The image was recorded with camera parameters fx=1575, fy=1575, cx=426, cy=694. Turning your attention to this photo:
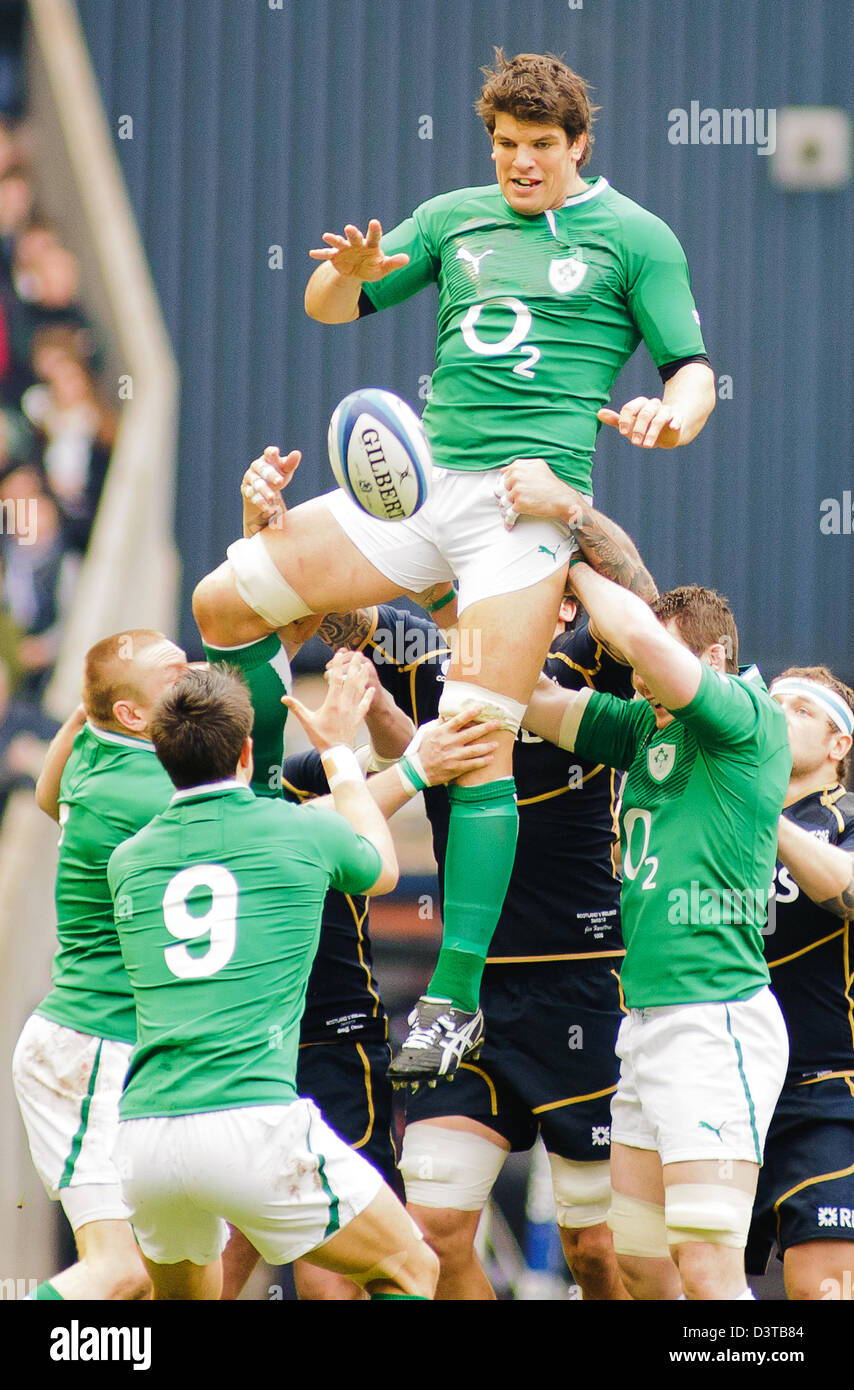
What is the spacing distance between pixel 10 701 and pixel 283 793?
190 centimetres

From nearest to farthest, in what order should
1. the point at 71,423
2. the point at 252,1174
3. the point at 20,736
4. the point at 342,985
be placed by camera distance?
the point at 252,1174
the point at 342,985
the point at 20,736
the point at 71,423

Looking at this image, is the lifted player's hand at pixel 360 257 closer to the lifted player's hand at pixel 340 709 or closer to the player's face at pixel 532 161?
the player's face at pixel 532 161

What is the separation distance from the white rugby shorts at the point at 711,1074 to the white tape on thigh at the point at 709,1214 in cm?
7

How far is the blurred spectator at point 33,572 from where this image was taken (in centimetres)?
604

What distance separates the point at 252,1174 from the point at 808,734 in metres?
1.86

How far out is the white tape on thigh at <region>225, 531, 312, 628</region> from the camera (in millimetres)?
3648

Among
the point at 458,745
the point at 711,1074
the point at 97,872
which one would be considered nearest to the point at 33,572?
the point at 97,872

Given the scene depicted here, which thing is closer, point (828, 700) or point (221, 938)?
point (221, 938)

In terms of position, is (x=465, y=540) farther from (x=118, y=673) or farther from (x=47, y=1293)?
(x=47, y=1293)

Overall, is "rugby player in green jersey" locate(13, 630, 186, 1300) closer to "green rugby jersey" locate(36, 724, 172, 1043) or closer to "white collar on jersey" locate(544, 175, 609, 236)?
"green rugby jersey" locate(36, 724, 172, 1043)

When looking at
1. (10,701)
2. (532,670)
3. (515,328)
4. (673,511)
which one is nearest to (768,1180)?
(532,670)

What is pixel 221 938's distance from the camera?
10.4 feet

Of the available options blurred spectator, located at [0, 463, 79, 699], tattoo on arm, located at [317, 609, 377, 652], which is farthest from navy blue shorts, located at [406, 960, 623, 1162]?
blurred spectator, located at [0, 463, 79, 699]

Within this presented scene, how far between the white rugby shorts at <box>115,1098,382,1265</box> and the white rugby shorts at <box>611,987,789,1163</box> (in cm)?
66
